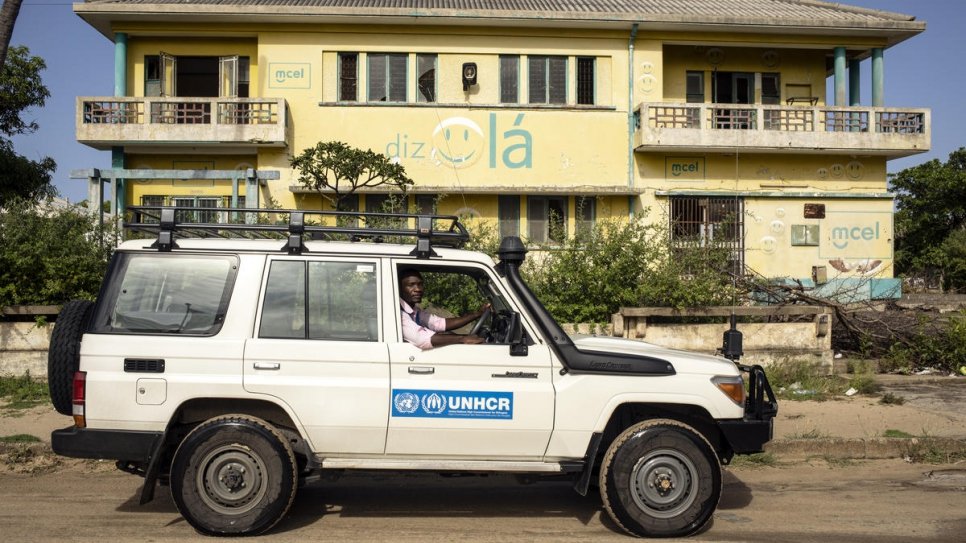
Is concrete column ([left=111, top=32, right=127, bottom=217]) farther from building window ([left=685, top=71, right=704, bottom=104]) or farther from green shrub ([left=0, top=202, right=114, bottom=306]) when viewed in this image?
building window ([left=685, top=71, right=704, bottom=104])

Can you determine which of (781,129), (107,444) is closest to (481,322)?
(107,444)

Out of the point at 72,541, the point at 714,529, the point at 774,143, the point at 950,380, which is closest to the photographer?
the point at 72,541

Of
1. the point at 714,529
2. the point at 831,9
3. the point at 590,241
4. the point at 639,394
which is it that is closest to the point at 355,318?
the point at 639,394

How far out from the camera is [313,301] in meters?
5.65

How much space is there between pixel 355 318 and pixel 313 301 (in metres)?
0.31

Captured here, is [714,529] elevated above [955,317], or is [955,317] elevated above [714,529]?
[955,317]

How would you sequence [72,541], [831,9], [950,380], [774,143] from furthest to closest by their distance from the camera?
1. [831,9]
2. [774,143]
3. [950,380]
4. [72,541]

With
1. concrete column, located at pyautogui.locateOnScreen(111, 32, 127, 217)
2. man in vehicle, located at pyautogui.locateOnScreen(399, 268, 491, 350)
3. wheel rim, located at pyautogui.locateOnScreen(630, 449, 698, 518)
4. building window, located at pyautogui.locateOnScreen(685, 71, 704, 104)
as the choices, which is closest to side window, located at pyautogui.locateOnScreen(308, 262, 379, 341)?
man in vehicle, located at pyautogui.locateOnScreen(399, 268, 491, 350)

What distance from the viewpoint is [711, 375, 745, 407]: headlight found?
5672 millimetres

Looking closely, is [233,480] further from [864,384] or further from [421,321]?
[864,384]

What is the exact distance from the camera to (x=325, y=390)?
18.0 ft

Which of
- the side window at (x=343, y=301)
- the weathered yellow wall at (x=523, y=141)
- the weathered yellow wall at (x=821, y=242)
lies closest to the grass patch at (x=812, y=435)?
the side window at (x=343, y=301)

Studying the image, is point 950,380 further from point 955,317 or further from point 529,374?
point 529,374

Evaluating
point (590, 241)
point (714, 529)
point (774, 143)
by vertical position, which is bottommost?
point (714, 529)
